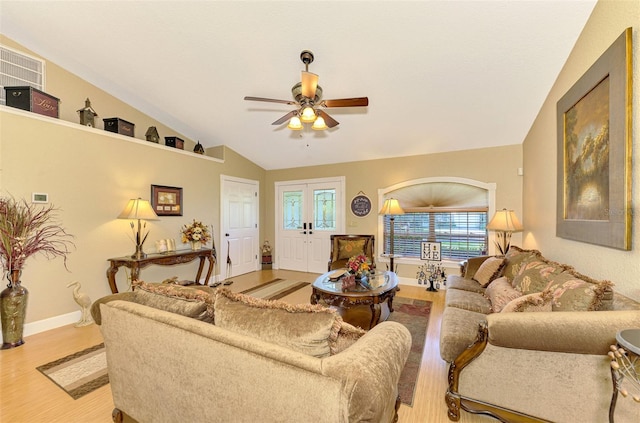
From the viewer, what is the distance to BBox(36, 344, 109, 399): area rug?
6.62ft

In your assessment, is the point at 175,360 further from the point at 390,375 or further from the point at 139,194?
the point at 139,194

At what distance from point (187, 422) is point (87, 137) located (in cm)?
377

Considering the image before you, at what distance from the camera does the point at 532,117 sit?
344cm

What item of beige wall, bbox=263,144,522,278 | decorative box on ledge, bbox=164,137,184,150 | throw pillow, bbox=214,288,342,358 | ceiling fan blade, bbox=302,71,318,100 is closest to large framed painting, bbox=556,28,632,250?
beige wall, bbox=263,144,522,278

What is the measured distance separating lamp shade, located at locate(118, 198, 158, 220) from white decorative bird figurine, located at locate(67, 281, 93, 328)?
3.15ft

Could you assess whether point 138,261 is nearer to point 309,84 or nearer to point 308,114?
point 308,114

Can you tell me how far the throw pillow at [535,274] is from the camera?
80.6 inches

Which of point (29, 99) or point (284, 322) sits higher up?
point (29, 99)

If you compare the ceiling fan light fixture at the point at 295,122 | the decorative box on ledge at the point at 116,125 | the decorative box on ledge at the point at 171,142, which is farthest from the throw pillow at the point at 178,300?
the decorative box on ledge at the point at 171,142

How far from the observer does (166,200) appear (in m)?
4.32

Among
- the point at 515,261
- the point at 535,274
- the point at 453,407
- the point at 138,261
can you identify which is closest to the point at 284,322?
the point at 453,407

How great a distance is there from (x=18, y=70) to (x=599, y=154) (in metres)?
5.86

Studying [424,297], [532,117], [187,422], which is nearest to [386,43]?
[532,117]

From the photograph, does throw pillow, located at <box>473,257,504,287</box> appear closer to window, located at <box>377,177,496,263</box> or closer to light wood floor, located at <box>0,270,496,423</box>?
light wood floor, located at <box>0,270,496,423</box>
